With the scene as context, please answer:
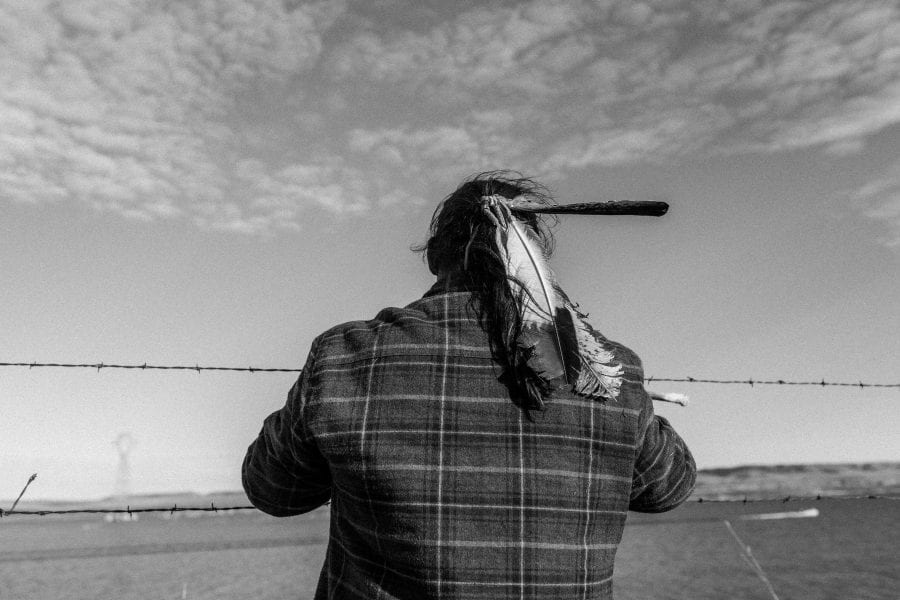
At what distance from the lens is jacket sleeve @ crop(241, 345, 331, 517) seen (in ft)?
5.53

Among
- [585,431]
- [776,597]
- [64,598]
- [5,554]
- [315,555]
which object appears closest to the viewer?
[585,431]

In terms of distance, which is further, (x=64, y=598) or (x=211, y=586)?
(x=211, y=586)

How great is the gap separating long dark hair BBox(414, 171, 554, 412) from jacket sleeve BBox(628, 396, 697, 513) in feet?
1.11

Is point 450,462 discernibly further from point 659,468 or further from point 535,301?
point 659,468

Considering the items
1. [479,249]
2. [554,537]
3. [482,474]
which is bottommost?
[554,537]

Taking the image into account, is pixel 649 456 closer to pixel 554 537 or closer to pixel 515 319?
pixel 554 537

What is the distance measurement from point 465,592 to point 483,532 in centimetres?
13

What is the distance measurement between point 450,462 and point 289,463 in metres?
0.44

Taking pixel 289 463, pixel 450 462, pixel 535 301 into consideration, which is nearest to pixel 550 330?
pixel 535 301

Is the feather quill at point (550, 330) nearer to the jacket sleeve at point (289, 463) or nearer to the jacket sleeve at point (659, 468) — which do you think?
the jacket sleeve at point (659, 468)

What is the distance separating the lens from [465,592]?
5.01ft

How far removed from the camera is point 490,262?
5.88 feet

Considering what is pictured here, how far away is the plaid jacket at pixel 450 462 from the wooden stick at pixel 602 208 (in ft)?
1.13

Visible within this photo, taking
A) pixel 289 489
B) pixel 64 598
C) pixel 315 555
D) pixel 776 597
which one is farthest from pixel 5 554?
pixel 289 489
